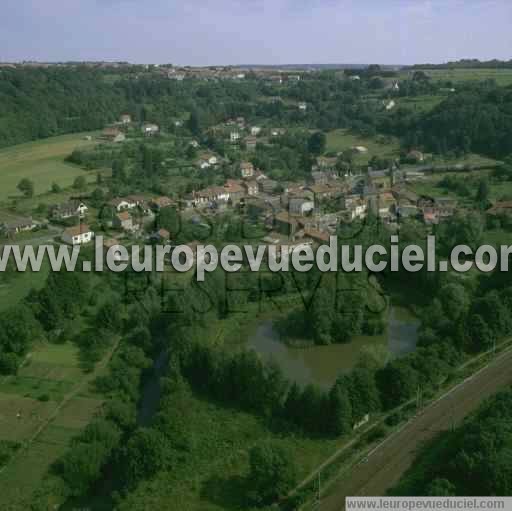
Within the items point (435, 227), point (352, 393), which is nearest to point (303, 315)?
point (352, 393)

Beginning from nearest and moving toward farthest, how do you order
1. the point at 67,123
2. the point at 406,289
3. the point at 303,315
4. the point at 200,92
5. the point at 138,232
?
the point at 303,315 < the point at 406,289 < the point at 138,232 < the point at 67,123 < the point at 200,92

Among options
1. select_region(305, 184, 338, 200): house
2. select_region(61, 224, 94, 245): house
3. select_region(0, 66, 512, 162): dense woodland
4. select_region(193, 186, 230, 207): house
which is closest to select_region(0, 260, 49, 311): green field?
select_region(61, 224, 94, 245): house

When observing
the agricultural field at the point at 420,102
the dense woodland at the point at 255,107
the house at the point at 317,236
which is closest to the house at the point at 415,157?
the dense woodland at the point at 255,107

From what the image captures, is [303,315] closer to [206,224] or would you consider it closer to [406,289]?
[406,289]

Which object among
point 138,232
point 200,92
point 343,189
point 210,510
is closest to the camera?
point 210,510

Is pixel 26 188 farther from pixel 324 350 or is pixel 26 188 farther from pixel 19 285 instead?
pixel 324 350

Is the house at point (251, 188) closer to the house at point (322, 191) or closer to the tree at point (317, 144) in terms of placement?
the house at point (322, 191)

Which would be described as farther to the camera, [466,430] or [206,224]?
[206,224]
